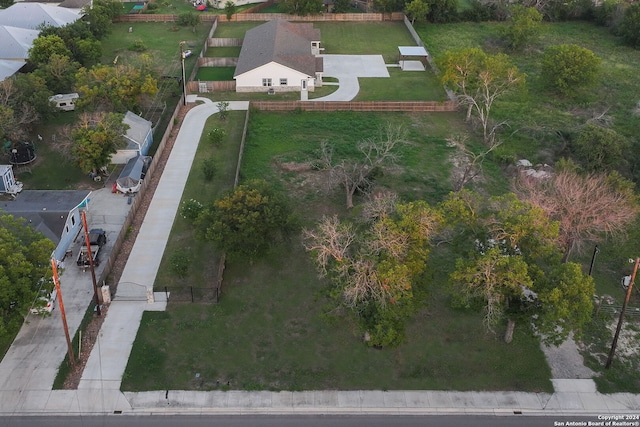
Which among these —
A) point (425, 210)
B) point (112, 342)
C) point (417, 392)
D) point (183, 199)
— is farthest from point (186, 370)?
point (183, 199)

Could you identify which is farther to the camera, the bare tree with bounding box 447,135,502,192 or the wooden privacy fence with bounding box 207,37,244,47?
the wooden privacy fence with bounding box 207,37,244,47

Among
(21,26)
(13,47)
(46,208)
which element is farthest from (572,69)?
(21,26)

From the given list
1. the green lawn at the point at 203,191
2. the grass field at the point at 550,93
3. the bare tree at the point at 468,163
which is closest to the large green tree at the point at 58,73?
the green lawn at the point at 203,191

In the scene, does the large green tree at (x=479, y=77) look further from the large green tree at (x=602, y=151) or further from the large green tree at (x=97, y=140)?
the large green tree at (x=97, y=140)

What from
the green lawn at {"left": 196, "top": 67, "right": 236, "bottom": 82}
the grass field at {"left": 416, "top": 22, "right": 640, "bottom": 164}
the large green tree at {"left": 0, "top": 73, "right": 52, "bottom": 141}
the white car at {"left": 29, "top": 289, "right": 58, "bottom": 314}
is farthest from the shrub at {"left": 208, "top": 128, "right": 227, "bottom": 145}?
the grass field at {"left": 416, "top": 22, "right": 640, "bottom": 164}

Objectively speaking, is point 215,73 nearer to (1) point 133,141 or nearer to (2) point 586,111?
(1) point 133,141

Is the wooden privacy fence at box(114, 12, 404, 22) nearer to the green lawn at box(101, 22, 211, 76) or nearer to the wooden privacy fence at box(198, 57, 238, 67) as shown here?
the green lawn at box(101, 22, 211, 76)
